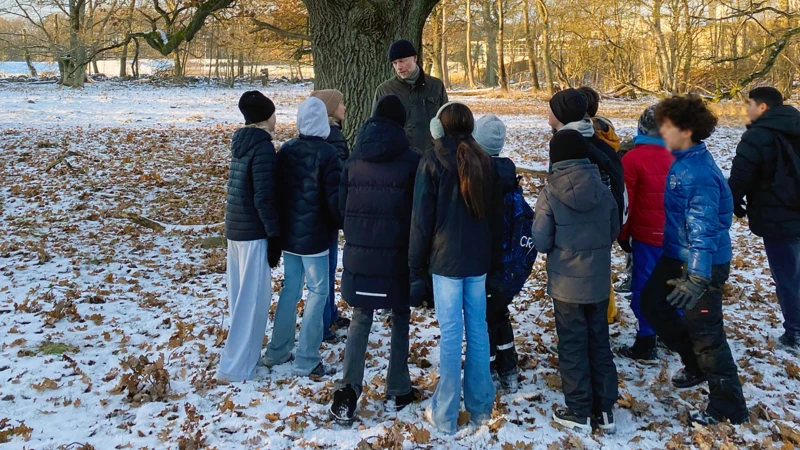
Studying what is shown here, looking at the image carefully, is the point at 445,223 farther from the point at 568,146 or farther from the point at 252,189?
the point at 252,189

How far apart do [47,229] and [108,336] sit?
389 centimetres

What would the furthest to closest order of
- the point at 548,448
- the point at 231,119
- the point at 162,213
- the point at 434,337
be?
1. the point at 231,119
2. the point at 162,213
3. the point at 434,337
4. the point at 548,448

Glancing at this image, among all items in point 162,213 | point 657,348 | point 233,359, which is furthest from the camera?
point 162,213

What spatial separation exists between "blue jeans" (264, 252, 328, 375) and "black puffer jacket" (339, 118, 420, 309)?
24.2 inches

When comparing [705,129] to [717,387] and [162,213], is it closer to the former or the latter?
[717,387]

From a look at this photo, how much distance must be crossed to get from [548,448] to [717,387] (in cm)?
114

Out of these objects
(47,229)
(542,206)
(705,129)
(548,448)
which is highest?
(705,129)

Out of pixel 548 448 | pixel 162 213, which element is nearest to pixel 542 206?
pixel 548 448

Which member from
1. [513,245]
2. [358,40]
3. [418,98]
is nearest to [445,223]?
[513,245]

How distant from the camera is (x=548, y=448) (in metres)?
3.23

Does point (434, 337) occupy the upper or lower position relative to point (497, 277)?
lower

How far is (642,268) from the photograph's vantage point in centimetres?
417

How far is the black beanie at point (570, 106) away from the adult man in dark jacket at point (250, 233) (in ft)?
6.59

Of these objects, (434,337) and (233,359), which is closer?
(233,359)
